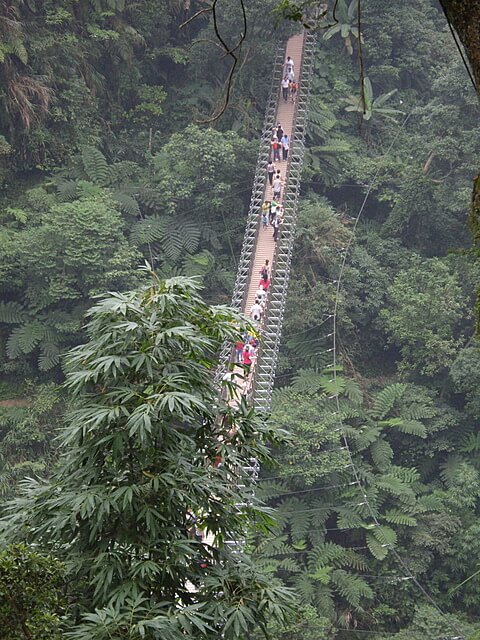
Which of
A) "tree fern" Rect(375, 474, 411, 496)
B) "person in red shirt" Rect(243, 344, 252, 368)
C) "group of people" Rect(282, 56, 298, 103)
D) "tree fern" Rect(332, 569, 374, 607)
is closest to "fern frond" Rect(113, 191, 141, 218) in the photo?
"group of people" Rect(282, 56, 298, 103)

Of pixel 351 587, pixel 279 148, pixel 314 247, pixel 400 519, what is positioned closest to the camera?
pixel 351 587

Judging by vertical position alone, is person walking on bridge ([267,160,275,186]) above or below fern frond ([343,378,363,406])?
above

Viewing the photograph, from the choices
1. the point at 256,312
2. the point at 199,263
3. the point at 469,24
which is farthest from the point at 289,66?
the point at 469,24

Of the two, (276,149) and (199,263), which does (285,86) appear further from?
(199,263)

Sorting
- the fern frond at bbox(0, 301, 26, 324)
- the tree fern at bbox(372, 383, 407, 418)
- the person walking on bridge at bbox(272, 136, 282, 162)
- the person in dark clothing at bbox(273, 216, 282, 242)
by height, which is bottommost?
the tree fern at bbox(372, 383, 407, 418)

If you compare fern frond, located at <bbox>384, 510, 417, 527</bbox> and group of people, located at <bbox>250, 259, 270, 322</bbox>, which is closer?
group of people, located at <bbox>250, 259, 270, 322</bbox>

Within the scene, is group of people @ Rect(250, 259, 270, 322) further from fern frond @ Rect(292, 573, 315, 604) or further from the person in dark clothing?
fern frond @ Rect(292, 573, 315, 604)
